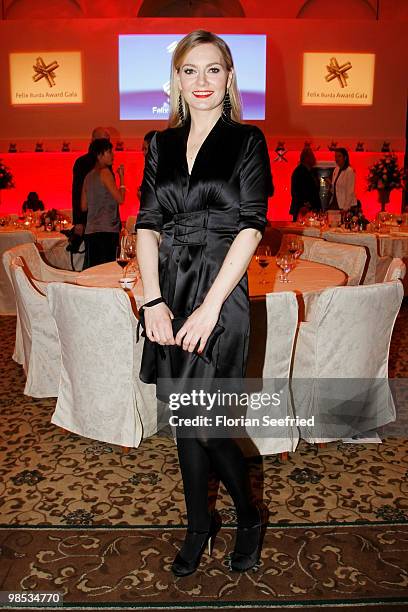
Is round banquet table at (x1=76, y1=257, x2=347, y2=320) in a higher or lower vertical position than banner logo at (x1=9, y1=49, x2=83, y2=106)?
lower

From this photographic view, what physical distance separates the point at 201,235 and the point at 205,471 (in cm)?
76

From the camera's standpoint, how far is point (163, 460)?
10.8 feet

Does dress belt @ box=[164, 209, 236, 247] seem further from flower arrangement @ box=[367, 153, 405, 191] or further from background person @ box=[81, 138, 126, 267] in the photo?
flower arrangement @ box=[367, 153, 405, 191]

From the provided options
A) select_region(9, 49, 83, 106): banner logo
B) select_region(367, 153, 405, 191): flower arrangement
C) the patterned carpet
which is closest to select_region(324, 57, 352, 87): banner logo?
select_region(367, 153, 405, 191): flower arrangement

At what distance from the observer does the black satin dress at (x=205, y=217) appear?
2.04 metres

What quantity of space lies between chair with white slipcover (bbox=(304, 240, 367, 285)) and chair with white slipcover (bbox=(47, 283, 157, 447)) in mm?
1662

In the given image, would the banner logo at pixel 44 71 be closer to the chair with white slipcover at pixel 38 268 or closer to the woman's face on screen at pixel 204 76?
the chair with white slipcover at pixel 38 268

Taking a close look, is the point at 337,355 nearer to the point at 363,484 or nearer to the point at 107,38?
the point at 363,484

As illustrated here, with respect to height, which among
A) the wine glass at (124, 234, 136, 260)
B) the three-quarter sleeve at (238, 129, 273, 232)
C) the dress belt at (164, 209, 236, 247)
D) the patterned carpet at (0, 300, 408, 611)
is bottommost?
the patterned carpet at (0, 300, 408, 611)

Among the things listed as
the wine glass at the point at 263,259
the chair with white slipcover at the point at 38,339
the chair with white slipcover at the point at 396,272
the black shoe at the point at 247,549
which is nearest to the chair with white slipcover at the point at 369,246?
the wine glass at the point at 263,259

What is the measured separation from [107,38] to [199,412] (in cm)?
939

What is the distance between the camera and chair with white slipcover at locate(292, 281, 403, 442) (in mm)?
3242

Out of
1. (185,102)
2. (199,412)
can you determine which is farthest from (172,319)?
(185,102)

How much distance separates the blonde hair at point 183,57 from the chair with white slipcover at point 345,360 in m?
1.29
